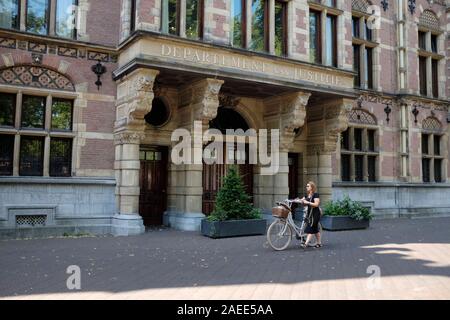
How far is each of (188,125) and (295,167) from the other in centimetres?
550

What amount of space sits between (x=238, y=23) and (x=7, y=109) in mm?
7341

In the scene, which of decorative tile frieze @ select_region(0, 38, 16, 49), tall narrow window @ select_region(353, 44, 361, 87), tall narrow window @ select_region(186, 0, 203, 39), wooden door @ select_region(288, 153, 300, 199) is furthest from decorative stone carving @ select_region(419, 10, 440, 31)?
decorative tile frieze @ select_region(0, 38, 16, 49)

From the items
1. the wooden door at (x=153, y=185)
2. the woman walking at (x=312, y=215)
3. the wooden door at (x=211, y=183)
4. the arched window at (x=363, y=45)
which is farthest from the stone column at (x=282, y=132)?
the arched window at (x=363, y=45)

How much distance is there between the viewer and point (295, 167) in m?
16.0

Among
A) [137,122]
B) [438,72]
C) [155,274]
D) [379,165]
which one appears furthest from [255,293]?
[438,72]

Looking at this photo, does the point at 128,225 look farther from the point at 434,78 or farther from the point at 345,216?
the point at 434,78

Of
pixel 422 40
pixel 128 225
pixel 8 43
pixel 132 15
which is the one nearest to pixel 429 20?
pixel 422 40

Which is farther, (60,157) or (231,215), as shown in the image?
(60,157)

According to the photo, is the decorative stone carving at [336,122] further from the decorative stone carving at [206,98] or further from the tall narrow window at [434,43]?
the tall narrow window at [434,43]

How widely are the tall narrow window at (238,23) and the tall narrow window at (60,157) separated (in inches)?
235

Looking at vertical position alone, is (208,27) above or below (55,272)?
above

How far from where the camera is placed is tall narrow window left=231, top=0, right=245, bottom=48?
12.7 meters

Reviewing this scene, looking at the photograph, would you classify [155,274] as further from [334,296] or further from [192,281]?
[334,296]

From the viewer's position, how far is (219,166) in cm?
1416
